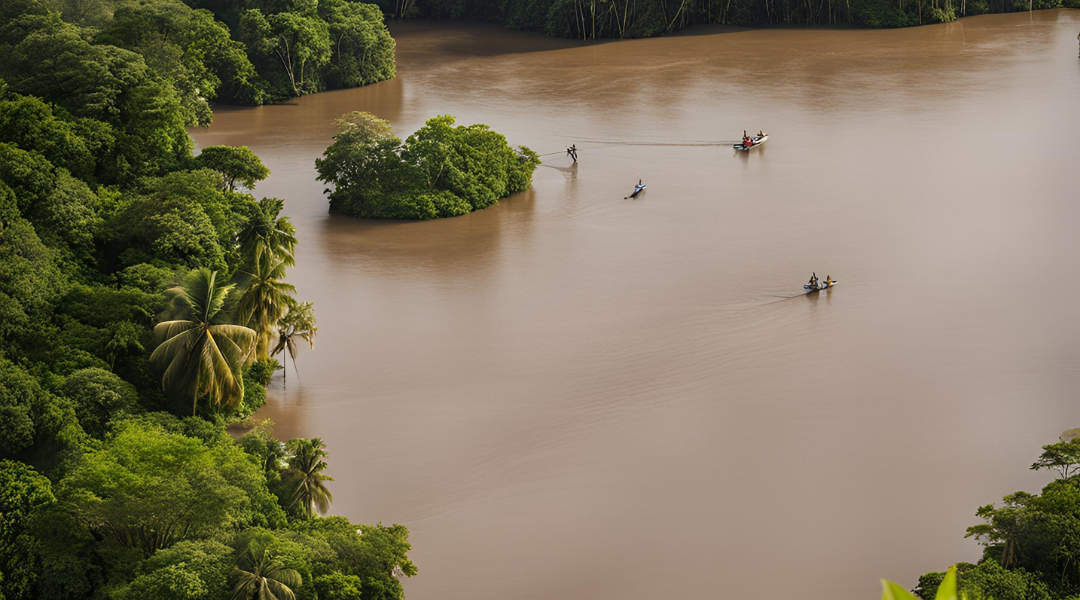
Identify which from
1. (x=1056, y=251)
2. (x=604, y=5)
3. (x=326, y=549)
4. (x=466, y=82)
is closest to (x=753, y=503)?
(x=326, y=549)

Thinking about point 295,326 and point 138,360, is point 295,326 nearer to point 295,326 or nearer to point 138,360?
point 295,326

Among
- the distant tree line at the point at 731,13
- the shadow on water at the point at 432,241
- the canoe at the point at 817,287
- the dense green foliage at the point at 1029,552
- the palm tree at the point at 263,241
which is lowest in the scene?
the dense green foliage at the point at 1029,552

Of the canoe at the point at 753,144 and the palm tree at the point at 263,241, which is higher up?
the canoe at the point at 753,144

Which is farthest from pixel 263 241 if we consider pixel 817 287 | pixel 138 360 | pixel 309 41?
pixel 309 41

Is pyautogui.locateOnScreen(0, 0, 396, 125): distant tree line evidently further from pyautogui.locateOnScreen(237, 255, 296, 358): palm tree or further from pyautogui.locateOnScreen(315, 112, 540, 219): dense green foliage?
pyautogui.locateOnScreen(237, 255, 296, 358): palm tree

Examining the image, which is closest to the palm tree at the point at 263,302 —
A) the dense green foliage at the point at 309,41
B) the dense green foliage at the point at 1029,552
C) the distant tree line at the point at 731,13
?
the dense green foliage at the point at 1029,552

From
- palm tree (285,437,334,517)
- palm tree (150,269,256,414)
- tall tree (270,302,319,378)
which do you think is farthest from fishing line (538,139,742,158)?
palm tree (285,437,334,517)

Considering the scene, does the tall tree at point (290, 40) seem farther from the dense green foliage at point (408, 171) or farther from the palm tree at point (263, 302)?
the palm tree at point (263, 302)
